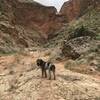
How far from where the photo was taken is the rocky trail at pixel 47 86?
51.4 feet

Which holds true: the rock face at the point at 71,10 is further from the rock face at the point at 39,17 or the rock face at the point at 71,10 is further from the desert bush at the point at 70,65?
the desert bush at the point at 70,65

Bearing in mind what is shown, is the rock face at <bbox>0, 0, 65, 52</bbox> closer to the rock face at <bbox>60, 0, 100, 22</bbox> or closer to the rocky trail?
the rock face at <bbox>60, 0, 100, 22</bbox>

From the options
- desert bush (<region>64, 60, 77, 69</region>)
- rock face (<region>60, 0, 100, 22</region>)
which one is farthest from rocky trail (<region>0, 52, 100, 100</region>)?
rock face (<region>60, 0, 100, 22</region>)

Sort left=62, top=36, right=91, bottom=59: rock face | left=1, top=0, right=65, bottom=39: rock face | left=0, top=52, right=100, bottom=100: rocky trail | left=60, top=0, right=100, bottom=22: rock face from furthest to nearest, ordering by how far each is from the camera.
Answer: left=60, top=0, right=100, bottom=22: rock face
left=1, top=0, right=65, bottom=39: rock face
left=62, top=36, right=91, bottom=59: rock face
left=0, top=52, right=100, bottom=100: rocky trail

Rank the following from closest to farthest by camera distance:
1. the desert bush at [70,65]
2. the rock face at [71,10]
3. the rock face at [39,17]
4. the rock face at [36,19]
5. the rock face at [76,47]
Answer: the desert bush at [70,65] < the rock face at [76,47] < the rock face at [36,19] < the rock face at [39,17] < the rock face at [71,10]

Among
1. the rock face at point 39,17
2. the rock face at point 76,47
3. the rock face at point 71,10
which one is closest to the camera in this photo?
the rock face at point 76,47

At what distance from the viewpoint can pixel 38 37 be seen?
6575 cm

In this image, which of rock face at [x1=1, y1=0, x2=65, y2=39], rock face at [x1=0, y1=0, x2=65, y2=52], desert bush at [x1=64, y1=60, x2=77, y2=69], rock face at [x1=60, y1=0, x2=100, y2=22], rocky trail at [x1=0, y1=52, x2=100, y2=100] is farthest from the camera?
rock face at [x1=60, y1=0, x2=100, y2=22]

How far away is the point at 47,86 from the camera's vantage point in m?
16.4

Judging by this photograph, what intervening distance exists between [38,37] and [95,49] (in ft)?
136

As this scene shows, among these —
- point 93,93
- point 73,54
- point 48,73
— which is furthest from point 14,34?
point 93,93

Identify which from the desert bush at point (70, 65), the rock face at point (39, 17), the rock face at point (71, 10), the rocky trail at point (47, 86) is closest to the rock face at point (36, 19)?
the rock face at point (39, 17)

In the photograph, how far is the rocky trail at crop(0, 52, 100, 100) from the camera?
15.7 metres

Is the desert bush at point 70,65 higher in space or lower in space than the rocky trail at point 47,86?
higher
